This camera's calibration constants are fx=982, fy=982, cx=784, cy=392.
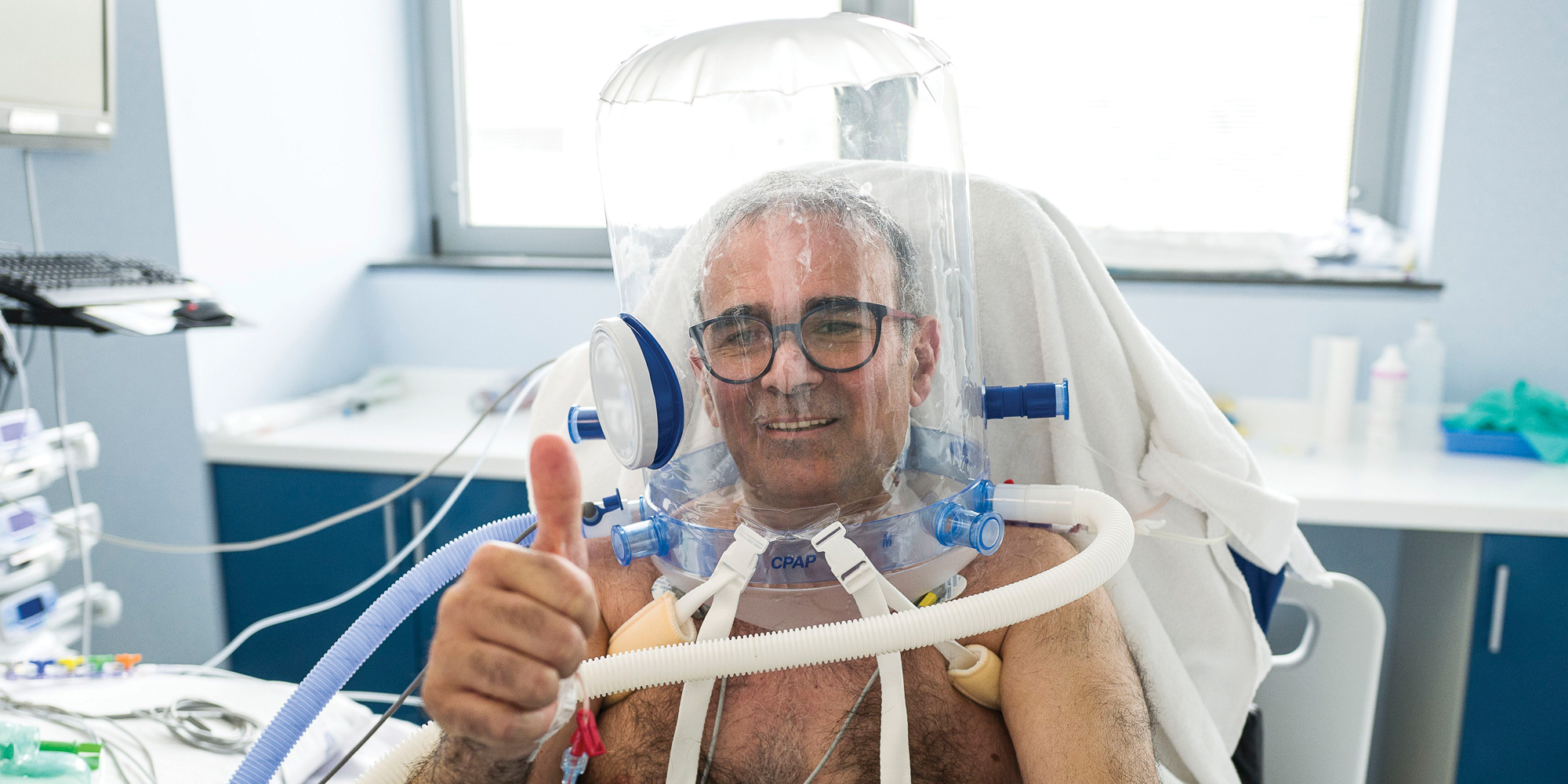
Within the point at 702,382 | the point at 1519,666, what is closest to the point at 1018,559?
the point at 702,382

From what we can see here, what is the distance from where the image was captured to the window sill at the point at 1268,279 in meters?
2.09

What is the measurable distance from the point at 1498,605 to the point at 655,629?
1483 mm

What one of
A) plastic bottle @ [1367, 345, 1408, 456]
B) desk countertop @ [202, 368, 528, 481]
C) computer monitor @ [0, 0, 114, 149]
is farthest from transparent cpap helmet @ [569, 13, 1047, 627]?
plastic bottle @ [1367, 345, 1408, 456]

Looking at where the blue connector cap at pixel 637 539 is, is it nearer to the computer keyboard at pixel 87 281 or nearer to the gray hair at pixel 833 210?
the gray hair at pixel 833 210

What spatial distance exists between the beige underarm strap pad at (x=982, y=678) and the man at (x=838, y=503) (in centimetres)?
1

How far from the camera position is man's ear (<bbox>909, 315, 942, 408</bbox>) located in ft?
3.34

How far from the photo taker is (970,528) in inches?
36.2

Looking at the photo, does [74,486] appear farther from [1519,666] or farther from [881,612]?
Answer: [1519,666]

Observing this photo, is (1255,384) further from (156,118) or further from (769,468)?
(156,118)

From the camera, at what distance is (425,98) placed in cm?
276

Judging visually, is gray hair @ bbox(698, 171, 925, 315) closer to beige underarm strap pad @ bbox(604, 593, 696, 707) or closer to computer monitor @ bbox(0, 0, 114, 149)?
beige underarm strap pad @ bbox(604, 593, 696, 707)

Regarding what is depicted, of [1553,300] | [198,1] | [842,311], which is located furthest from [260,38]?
[1553,300]

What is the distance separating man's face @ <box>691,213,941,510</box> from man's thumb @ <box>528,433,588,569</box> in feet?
1.12

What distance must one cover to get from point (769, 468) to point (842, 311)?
0.17 metres
